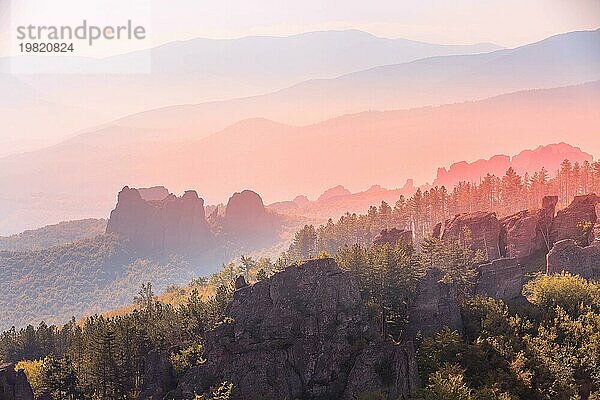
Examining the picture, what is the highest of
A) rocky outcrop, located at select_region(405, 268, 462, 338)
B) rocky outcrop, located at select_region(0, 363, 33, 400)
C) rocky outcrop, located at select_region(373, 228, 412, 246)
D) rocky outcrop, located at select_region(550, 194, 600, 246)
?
rocky outcrop, located at select_region(550, 194, 600, 246)

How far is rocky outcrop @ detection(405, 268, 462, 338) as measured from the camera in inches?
2143

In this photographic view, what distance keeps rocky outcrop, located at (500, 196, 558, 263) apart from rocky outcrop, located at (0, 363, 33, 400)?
49.0 meters

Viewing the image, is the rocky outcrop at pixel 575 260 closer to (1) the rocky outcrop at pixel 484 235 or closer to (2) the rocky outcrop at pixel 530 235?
(2) the rocky outcrop at pixel 530 235

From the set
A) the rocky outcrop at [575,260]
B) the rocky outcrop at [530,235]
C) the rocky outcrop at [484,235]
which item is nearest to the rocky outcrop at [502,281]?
the rocky outcrop at [575,260]

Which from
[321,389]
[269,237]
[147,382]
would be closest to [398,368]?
[321,389]

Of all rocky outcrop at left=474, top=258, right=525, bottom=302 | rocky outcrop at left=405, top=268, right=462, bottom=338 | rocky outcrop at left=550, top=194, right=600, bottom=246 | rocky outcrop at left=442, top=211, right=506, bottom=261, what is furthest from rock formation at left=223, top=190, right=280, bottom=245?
rocky outcrop at left=405, top=268, right=462, bottom=338

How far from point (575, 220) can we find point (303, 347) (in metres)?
35.8

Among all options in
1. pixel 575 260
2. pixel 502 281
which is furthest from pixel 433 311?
pixel 575 260

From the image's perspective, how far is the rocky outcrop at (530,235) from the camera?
6700 centimetres

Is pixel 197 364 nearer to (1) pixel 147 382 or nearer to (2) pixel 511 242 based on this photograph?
(1) pixel 147 382

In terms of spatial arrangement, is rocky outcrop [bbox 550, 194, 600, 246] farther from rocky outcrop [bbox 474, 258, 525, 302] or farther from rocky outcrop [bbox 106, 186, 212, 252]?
rocky outcrop [bbox 106, 186, 212, 252]

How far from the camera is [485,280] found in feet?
197

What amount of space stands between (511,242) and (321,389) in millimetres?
30819

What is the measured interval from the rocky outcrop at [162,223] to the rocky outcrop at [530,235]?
416ft
